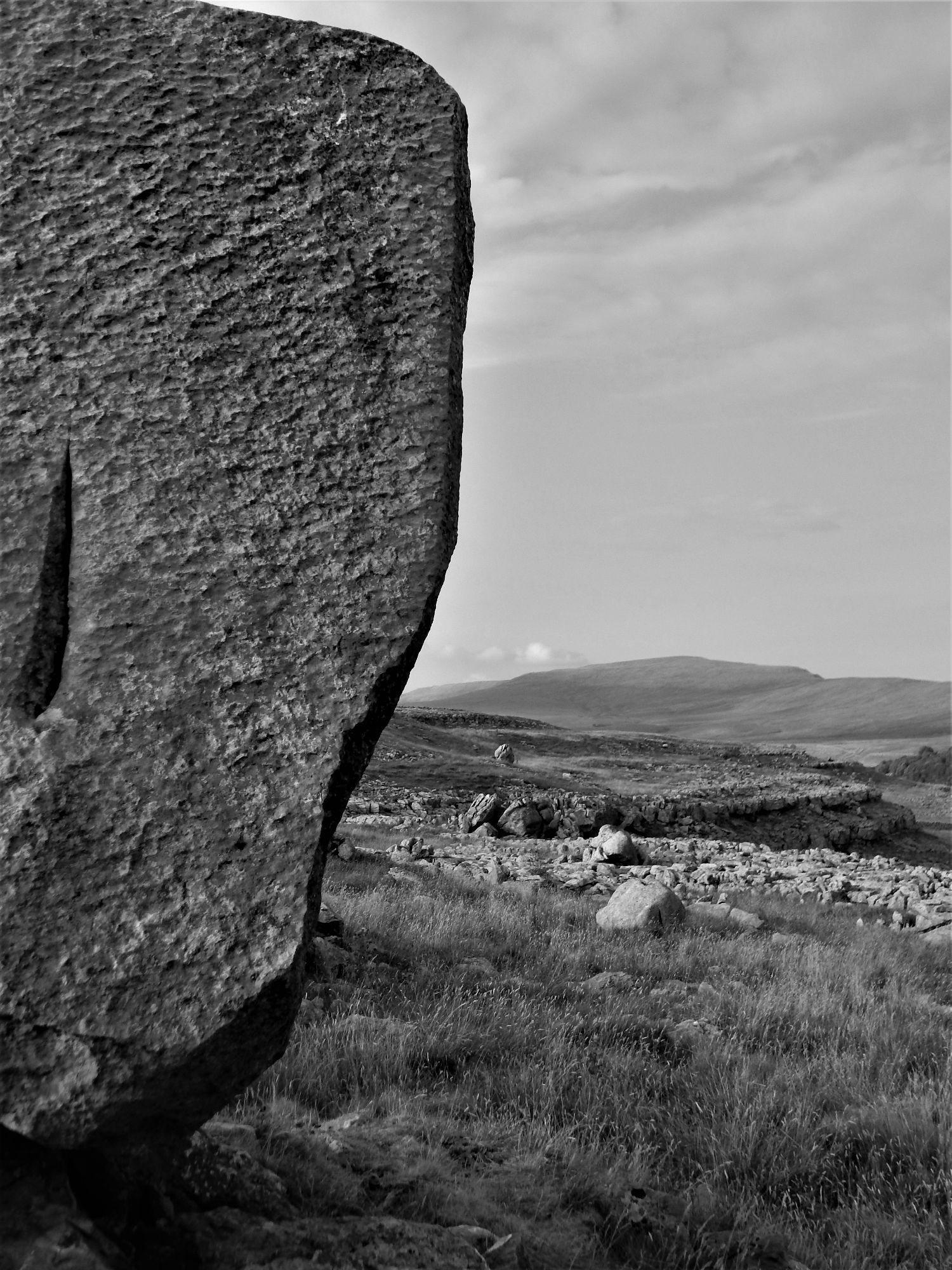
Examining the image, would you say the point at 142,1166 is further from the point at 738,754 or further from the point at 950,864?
the point at 738,754

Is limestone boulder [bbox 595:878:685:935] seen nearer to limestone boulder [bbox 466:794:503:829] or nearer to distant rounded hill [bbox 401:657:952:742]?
limestone boulder [bbox 466:794:503:829]

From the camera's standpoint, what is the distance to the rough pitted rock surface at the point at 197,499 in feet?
7.16

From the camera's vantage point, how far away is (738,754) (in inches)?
1949

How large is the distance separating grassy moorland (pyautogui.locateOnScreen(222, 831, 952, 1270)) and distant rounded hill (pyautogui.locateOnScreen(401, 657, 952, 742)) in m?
81.6

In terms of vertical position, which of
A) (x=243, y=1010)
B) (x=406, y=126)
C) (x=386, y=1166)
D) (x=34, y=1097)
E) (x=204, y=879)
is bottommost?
(x=386, y=1166)

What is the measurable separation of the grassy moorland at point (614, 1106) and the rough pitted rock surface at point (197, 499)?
1084mm

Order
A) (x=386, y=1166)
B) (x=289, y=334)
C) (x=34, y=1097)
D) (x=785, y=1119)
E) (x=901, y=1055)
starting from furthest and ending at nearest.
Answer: (x=901, y=1055) < (x=785, y=1119) < (x=386, y=1166) < (x=289, y=334) < (x=34, y=1097)

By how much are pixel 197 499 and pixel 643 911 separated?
24.0 ft

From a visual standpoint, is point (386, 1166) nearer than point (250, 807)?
No

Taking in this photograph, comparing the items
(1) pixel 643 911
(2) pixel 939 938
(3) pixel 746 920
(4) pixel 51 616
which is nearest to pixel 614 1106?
(4) pixel 51 616

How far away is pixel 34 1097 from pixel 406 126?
2.69m

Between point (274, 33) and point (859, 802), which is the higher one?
point (274, 33)

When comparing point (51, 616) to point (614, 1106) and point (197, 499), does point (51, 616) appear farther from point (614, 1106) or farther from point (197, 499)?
point (614, 1106)

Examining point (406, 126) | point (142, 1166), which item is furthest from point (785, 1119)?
point (406, 126)
